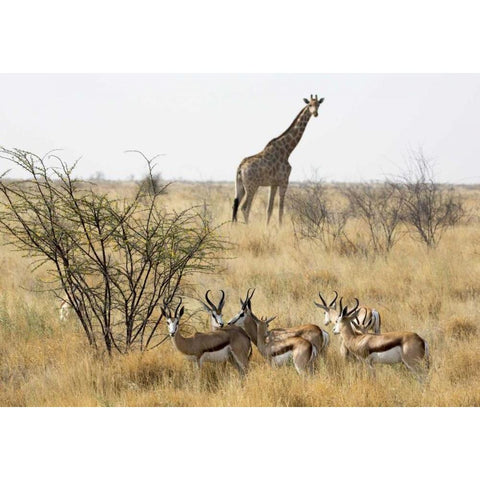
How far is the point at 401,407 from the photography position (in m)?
5.93

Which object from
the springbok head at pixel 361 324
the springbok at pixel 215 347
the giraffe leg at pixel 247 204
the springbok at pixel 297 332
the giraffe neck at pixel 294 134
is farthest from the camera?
the giraffe neck at pixel 294 134

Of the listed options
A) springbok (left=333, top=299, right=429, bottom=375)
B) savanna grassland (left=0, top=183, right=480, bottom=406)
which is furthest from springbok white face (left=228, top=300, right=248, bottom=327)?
springbok (left=333, top=299, right=429, bottom=375)

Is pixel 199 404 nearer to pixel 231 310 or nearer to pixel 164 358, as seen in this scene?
pixel 164 358

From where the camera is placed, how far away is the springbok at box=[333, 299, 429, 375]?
6262 mm

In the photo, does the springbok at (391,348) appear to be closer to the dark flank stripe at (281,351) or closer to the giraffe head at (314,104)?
the dark flank stripe at (281,351)

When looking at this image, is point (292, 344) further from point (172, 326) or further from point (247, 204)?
point (247, 204)

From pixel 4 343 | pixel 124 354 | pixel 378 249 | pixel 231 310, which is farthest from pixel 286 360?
pixel 378 249

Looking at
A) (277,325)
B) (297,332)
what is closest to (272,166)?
(277,325)

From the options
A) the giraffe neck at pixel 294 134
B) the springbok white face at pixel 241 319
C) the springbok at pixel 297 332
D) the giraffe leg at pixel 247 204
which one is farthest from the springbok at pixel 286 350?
the giraffe neck at pixel 294 134

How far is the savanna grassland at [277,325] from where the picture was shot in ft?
20.1

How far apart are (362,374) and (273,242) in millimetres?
7551

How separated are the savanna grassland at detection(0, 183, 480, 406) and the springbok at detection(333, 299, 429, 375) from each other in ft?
0.53

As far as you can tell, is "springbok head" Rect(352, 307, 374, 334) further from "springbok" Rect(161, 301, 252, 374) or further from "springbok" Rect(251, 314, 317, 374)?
"springbok" Rect(161, 301, 252, 374)

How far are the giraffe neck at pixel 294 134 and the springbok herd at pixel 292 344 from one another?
452 inches
